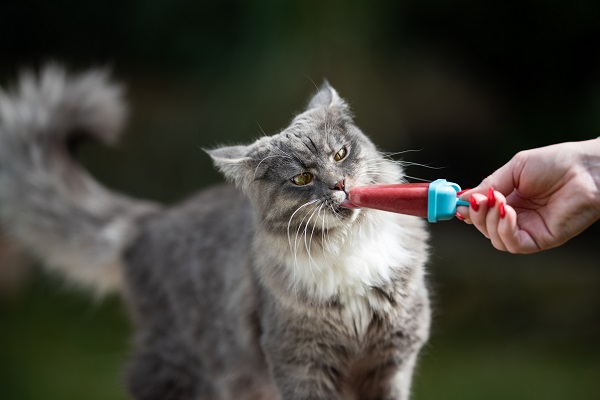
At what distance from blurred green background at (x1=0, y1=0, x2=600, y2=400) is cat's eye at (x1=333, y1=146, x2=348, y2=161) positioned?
216 cm

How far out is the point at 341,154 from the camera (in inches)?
77.4

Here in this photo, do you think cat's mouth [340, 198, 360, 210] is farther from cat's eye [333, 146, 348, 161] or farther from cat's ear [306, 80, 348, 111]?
cat's ear [306, 80, 348, 111]

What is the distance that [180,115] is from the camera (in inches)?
217

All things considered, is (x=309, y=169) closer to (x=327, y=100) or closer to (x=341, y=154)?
(x=341, y=154)

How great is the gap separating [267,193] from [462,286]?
9.11ft

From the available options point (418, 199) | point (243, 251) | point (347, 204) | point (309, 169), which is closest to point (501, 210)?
point (418, 199)

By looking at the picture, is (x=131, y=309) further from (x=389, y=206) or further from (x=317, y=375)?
(x=389, y=206)

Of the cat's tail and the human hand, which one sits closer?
the human hand

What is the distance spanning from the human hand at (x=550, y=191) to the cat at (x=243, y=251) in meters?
0.38

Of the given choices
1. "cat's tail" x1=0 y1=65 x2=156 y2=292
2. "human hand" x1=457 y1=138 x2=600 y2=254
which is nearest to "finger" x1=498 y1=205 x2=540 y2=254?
"human hand" x1=457 y1=138 x2=600 y2=254

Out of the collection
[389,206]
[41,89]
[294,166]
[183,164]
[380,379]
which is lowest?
[380,379]

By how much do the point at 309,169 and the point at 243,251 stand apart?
0.67 metres

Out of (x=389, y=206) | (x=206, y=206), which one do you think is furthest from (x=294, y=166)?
(x=206, y=206)

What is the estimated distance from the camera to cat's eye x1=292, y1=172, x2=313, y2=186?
192 cm
